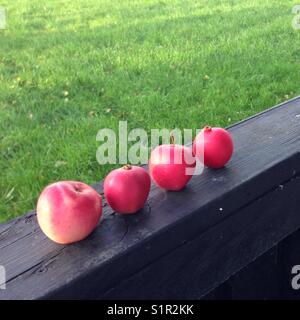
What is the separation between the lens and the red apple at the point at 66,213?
1096mm

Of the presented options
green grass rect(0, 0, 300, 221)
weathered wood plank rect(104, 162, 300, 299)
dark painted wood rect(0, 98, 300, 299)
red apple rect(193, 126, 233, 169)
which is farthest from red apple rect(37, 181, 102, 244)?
green grass rect(0, 0, 300, 221)

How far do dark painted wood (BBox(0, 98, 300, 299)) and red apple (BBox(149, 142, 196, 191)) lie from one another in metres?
0.03

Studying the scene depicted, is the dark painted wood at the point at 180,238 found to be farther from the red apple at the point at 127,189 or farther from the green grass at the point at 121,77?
the green grass at the point at 121,77

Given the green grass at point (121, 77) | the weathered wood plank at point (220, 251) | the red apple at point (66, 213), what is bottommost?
the green grass at point (121, 77)

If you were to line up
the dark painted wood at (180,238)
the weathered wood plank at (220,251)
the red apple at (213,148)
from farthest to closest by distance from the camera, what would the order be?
the red apple at (213,148), the weathered wood plank at (220,251), the dark painted wood at (180,238)

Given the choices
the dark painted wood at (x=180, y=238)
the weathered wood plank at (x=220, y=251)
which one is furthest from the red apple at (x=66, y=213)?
the weathered wood plank at (x=220, y=251)

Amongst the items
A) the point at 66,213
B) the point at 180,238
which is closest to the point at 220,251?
the point at 180,238

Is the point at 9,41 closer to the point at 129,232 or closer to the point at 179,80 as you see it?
the point at 179,80

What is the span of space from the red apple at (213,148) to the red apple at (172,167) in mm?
71

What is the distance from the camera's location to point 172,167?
4.12ft

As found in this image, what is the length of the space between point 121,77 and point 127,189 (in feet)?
10.5

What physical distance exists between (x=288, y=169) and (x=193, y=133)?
1.74 metres

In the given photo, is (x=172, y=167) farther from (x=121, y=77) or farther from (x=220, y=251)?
(x=121, y=77)
